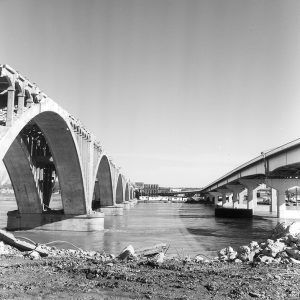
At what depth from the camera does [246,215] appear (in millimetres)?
87375

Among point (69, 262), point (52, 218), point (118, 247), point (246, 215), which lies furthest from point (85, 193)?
point (246, 215)

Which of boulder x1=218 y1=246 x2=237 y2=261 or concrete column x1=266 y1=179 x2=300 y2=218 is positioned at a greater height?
concrete column x1=266 y1=179 x2=300 y2=218

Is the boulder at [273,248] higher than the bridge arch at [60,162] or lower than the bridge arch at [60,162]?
lower

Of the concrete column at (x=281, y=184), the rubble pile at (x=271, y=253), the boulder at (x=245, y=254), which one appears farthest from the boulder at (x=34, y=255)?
the concrete column at (x=281, y=184)

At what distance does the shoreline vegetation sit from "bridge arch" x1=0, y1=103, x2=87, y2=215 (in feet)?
74.5

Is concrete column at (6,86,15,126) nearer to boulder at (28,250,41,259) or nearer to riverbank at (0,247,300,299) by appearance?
boulder at (28,250,41,259)

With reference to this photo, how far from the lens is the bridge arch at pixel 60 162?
136ft

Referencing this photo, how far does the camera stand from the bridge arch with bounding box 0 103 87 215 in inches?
1633

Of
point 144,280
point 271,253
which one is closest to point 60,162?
point 271,253

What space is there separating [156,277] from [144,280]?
639 mm

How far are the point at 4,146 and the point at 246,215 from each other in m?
69.6

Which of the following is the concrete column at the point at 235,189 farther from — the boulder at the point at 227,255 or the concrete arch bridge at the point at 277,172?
the boulder at the point at 227,255

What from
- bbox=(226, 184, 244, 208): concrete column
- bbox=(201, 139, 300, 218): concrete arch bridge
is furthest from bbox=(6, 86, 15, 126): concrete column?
bbox=(226, 184, 244, 208): concrete column

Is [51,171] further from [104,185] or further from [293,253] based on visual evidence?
[104,185]
